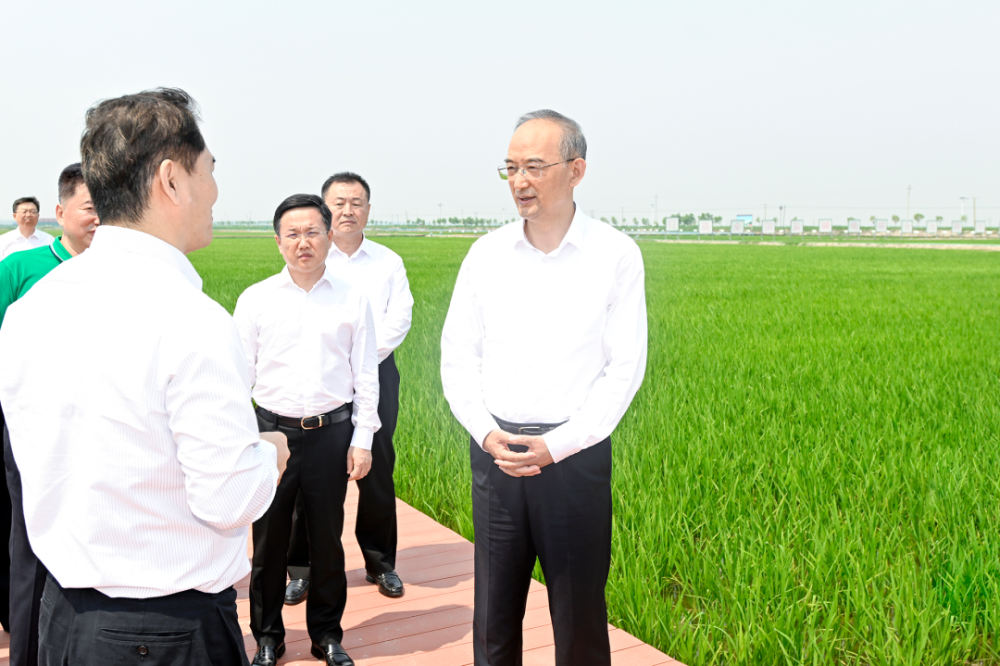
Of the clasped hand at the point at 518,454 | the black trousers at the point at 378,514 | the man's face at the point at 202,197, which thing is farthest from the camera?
the black trousers at the point at 378,514

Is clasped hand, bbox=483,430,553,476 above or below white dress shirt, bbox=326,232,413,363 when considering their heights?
below

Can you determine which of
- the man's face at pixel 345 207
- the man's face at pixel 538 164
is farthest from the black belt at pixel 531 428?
the man's face at pixel 345 207

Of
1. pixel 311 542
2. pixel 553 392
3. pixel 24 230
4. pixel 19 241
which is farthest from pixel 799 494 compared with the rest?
pixel 19 241

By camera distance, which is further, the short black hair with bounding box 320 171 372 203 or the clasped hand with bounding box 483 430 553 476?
the short black hair with bounding box 320 171 372 203

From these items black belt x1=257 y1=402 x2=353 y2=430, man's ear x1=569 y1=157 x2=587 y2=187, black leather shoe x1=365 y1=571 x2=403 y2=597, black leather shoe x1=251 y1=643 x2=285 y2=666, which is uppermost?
man's ear x1=569 y1=157 x2=587 y2=187

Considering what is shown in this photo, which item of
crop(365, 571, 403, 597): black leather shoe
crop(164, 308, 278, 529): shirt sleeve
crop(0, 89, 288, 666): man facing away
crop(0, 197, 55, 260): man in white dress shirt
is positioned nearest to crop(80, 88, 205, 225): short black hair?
crop(0, 89, 288, 666): man facing away

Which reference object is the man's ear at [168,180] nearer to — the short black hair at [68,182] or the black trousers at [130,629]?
the black trousers at [130,629]

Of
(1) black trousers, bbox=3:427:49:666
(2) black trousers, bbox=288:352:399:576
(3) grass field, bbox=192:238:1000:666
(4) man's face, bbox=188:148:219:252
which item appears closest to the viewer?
(4) man's face, bbox=188:148:219:252

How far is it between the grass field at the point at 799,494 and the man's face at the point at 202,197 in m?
2.26

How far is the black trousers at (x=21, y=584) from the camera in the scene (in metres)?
1.69

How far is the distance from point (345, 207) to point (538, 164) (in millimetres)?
1659

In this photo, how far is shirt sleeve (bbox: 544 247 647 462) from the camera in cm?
212

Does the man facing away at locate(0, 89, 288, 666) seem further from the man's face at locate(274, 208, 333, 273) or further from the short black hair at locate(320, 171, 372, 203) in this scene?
the short black hair at locate(320, 171, 372, 203)

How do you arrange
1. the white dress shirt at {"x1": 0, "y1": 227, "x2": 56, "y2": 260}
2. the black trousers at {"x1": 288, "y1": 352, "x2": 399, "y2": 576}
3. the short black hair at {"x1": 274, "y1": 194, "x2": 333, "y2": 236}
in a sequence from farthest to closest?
1. the white dress shirt at {"x1": 0, "y1": 227, "x2": 56, "y2": 260}
2. the black trousers at {"x1": 288, "y1": 352, "x2": 399, "y2": 576}
3. the short black hair at {"x1": 274, "y1": 194, "x2": 333, "y2": 236}
